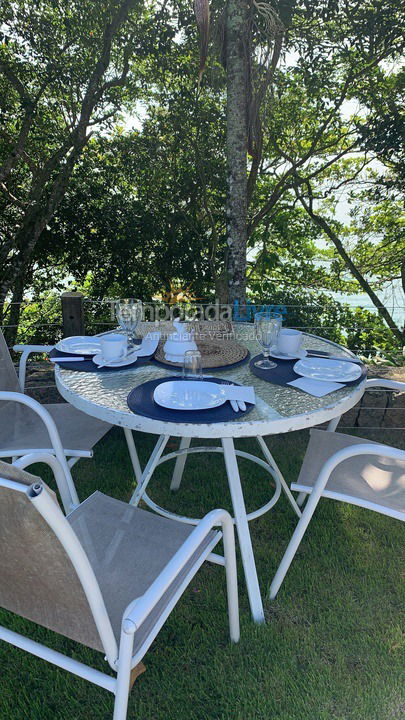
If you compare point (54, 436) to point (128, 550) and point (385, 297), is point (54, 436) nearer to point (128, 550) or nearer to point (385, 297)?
point (128, 550)

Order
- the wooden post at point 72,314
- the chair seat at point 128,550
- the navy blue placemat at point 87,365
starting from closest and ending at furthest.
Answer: the chair seat at point 128,550 < the navy blue placemat at point 87,365 < the wooden post at point 72,314

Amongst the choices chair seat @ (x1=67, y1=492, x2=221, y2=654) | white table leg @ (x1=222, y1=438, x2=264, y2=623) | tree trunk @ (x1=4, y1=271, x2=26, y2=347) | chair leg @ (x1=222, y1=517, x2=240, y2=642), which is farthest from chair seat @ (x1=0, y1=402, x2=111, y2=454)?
tree trunk @ (x1=4, y1=271, x2=26, y2=347)

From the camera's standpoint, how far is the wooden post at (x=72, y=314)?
3186mm

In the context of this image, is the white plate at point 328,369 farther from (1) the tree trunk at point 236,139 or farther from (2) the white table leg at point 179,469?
(1) the tree trunk at point 236,139

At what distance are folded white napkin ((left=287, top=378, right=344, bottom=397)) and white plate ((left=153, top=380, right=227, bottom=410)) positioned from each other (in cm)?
31

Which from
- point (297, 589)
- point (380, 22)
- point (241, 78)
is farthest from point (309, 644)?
point (380, 22)

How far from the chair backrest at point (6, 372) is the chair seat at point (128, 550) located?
956 millimetres

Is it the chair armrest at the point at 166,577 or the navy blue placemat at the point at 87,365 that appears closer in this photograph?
the chair armrest at the point at 166,577

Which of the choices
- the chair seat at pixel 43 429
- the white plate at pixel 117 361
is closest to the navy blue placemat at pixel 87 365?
the white plate at pixel 117 361

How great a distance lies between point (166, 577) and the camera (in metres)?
1.05

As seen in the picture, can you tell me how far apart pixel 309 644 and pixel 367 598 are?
0.35m

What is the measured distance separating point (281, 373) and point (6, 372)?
1.36 m

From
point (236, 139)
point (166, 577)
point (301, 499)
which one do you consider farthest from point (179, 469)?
point (236, 139)

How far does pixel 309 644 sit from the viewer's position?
1.69 meters
